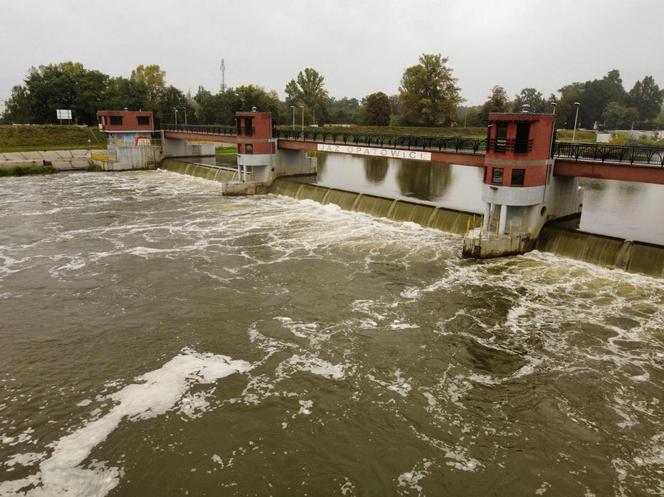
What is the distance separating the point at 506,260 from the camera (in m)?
28.2

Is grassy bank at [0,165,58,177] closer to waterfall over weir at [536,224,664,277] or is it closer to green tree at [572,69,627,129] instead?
waterfall over weir at [536,224,664,277]

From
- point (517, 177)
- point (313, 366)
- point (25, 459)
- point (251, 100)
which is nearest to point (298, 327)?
point (313, 366)

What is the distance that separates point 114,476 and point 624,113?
130 m

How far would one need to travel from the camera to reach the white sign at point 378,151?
1425 inches

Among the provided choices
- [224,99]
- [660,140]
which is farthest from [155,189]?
[660,140]

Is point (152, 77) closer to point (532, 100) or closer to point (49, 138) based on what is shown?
point (49, 138)

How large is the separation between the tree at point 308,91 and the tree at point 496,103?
1510 inches

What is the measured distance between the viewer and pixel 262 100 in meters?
97.9

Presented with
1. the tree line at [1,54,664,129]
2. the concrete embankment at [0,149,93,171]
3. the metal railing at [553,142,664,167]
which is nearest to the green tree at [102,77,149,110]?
the tree line at [1,54,664,129]

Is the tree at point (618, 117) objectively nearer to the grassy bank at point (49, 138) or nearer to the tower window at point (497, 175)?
the tower window at point (497, 175)

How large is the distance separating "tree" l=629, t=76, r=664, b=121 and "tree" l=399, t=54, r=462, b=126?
6723 cm

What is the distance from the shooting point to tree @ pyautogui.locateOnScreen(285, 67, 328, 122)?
389ft

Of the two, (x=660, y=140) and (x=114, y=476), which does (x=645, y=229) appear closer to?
(x=114, y=476)

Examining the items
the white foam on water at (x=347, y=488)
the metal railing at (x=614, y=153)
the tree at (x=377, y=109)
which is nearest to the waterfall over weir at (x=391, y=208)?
the metal railing at (x=614, y=153)
